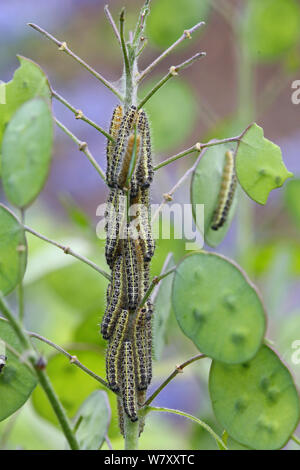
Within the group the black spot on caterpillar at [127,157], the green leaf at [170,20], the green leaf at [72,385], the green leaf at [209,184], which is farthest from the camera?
the green leaf at [170,20]

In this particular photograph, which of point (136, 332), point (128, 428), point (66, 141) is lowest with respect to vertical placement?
point (128, 428)

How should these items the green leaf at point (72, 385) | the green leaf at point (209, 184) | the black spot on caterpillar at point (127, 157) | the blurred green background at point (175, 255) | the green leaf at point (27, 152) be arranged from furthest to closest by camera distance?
the blurred green background at point (175, 255) < the green leaf at point (72, 385) < the green leaf at point (209, 184) < the black spot on caterpillar at point (127, 157) < the green leaf at point (27, 152)

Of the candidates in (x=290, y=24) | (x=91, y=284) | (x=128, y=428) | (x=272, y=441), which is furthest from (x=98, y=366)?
(x=290, y=24)

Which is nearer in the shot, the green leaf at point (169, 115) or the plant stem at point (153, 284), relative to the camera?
the plant stem at point (153, 284)

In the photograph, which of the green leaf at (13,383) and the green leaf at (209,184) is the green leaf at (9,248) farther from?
the green leaf at (209,184)

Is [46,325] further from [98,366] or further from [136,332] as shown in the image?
[136,332]

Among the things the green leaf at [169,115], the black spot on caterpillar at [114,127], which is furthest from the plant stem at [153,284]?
the green leaf at [169,115]

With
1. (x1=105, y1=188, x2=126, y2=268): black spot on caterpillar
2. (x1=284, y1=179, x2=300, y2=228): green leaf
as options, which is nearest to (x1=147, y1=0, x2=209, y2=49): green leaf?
(x1=284, y1=179, x2=300, y2=228): green leaf
